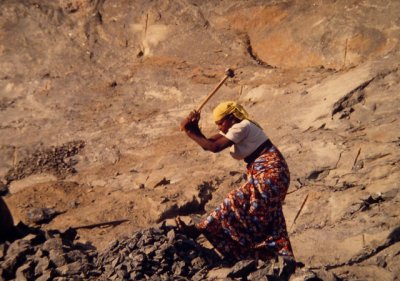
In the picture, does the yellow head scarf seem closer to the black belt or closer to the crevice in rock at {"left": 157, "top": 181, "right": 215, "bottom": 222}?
the black belt

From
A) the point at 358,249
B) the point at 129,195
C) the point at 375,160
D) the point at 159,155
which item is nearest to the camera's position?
the point at 358,249

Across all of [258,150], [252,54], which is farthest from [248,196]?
[252,54]

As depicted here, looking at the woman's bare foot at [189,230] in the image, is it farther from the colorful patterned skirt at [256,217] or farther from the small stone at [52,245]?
the small stone at [52,245]

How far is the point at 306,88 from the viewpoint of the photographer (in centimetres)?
744

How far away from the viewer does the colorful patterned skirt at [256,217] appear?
4133mm

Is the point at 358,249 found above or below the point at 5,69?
below

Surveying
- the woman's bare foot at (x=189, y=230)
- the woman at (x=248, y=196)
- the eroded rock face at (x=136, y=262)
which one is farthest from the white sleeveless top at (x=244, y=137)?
the eroded rock face at (x=136, y=262)

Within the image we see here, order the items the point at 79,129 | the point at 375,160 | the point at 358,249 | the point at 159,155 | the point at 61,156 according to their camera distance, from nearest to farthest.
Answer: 1. the point at 358,249
2. the point at 375,160
3. the point at 159,155
4. the point at 61,156
5. the point at 79,129

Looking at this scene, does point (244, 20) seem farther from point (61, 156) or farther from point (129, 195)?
point (129, 195)

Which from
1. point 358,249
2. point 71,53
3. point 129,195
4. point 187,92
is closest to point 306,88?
point 187,92

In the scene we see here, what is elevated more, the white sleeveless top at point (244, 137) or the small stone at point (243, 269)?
the white sleeveless top at point (244, 137)

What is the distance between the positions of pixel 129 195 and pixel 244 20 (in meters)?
4.30

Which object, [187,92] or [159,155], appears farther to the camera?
[187,92]

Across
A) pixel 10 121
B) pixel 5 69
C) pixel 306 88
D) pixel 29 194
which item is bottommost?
pixel 306 88
